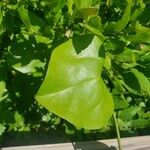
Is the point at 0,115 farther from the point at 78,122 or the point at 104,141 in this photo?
the point at 78,122

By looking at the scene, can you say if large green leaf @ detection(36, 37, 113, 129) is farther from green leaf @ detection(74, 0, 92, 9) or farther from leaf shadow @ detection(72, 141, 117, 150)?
leaf shadow @ detection(72, 141, 117, 150)

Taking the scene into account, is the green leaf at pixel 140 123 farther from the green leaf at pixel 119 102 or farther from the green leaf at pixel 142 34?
the green leaf at pixel 142 34

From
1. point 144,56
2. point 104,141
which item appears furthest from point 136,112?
point 144,56

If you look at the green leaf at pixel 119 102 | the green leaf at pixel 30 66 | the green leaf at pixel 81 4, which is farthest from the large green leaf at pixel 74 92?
the green leaf at pixel 119 102

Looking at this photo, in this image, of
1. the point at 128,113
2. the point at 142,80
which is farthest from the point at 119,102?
the point at 142,80

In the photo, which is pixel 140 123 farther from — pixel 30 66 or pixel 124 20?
pixel 124 20

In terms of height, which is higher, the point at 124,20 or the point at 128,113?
the point at 124,20
